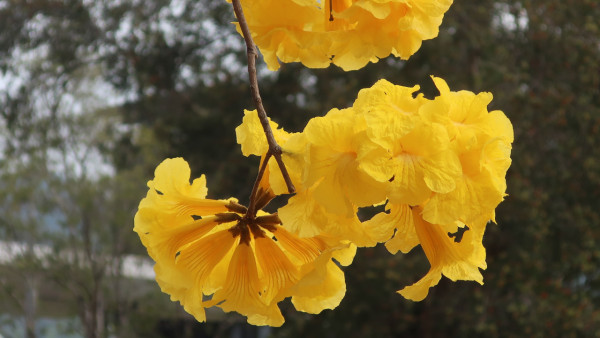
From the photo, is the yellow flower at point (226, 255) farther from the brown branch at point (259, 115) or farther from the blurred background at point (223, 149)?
the blurred background at point (223, 149)

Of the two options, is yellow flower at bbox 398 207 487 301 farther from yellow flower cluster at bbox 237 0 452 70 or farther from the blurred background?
the blurred background

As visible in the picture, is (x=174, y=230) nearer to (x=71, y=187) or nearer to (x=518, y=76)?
(x=518, y=76)

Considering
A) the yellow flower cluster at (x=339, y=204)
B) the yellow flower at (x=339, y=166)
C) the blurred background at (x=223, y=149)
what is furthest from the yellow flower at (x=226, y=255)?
the blurred background at (x=223, y=149)

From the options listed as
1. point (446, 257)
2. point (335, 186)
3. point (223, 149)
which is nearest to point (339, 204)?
point (335, 186)

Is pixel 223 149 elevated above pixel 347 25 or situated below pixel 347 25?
below

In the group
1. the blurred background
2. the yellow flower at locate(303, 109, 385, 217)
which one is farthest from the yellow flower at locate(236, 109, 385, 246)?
the blurred background

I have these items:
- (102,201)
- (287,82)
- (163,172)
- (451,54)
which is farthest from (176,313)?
(163,172)

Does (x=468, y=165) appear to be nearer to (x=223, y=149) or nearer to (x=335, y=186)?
(x=335, y=186)
